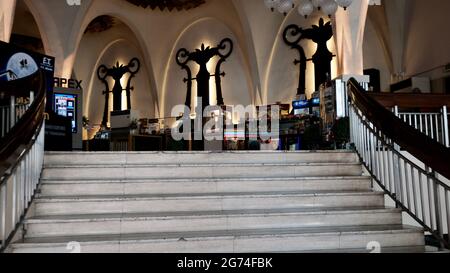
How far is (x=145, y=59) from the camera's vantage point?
1689 centimetres

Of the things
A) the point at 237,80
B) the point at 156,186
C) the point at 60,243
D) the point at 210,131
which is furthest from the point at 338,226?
the point at 237,80

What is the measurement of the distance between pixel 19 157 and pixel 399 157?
3.00 metres

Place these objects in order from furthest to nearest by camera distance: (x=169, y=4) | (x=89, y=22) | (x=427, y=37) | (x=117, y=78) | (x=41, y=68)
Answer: (x=117, y=78) < (x=169, y=4) < (x=89, y=22) < (x=427, y=37) < (x=41, y=68)

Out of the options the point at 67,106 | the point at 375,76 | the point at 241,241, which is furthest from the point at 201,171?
the point at 375,76

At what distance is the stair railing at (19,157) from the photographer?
260 centimetres

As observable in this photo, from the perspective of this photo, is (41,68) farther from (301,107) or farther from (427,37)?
(427,37)

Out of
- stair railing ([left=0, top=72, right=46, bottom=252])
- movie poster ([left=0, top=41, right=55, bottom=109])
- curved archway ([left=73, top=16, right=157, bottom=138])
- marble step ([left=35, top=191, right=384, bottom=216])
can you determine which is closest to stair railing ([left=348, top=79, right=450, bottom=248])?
marble step ([left=35, top=191, right=384, bottom=216])

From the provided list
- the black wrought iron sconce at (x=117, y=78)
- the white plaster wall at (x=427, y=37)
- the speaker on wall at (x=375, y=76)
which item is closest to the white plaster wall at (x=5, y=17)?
the black wrought iron sconce at (x=117, y=78)

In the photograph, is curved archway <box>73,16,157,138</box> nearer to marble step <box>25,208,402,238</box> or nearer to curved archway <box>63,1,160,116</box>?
curved archway <box>63,1,160,116</box>

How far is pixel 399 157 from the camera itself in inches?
142

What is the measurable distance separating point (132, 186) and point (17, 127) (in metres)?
1.26

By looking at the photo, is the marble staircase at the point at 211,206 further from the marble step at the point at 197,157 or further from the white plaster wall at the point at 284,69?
the white plaster wall at the point at 284,69

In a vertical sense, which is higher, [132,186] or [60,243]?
[132,186]

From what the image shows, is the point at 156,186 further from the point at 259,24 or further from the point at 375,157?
the point at 259,24
